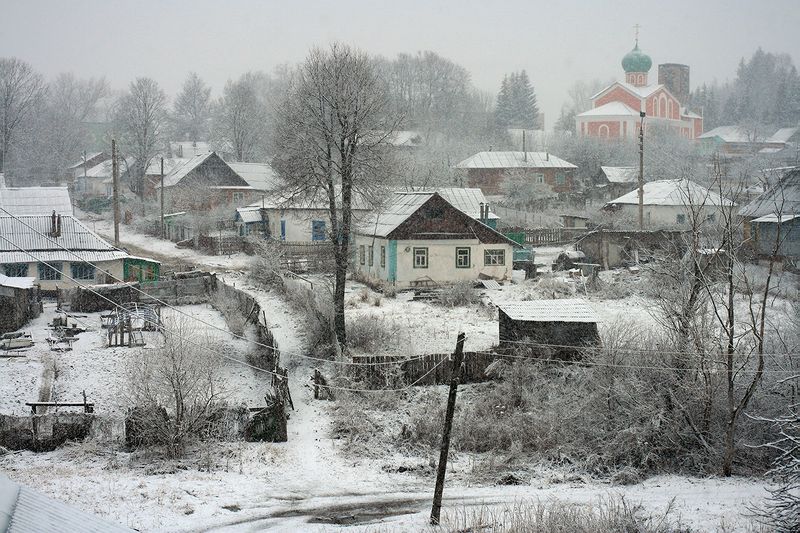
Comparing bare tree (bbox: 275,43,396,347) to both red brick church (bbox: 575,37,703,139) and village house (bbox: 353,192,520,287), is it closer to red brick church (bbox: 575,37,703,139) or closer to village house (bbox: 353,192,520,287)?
village house (bbox: 353,192,520,287)

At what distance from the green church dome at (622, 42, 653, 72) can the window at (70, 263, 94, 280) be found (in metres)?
77.7

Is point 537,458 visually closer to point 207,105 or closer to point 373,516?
point 373,516

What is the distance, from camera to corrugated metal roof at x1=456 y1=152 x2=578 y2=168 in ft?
229

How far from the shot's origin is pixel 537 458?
18719 millimetres

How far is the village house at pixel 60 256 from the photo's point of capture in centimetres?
3359

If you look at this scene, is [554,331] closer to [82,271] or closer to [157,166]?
[82,271]

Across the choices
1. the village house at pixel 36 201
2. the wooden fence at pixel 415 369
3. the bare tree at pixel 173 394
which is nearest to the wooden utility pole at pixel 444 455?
the bare tree at pixel 173 394

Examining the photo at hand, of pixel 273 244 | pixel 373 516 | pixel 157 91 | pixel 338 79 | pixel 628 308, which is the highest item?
pixel 157 91

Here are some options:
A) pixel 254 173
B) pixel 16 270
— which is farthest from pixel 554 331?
pixel 254 173

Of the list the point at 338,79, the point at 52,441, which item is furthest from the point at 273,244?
the point at 52,441

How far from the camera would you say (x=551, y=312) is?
23656 millimetres

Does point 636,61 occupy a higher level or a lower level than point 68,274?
higher

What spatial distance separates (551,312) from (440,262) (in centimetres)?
1339

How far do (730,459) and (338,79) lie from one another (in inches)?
693
